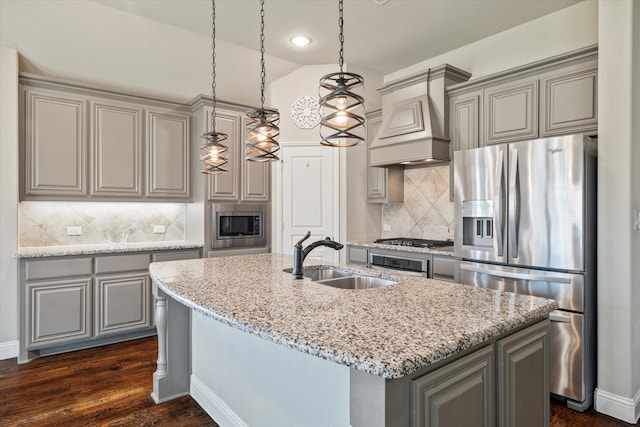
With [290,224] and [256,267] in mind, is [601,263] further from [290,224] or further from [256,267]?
[290,224]

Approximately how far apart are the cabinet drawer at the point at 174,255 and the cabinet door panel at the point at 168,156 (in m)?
0.65

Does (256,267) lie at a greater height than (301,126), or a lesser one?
lesser

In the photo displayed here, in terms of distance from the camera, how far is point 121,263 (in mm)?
3645

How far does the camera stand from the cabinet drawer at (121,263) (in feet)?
11.6

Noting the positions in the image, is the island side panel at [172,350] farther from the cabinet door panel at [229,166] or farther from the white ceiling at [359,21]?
the white ceiling at [359,21]

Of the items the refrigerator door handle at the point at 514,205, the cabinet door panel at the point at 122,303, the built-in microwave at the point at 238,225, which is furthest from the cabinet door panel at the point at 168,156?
the refrigerator door handle at the point at 514,205

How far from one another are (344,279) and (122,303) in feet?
8.13

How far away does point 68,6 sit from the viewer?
3.17 meters

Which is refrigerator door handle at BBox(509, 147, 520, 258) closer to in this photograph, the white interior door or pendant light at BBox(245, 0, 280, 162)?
pendant light at BBox(245, 0, 280, 162)

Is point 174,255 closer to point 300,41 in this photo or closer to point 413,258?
point 413,258

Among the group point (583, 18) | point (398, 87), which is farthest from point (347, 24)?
point (583, 18)

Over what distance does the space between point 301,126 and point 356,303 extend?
337 cm

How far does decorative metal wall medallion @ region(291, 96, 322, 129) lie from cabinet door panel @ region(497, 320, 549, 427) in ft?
11.4

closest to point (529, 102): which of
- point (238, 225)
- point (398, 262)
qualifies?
point (398, 262)
